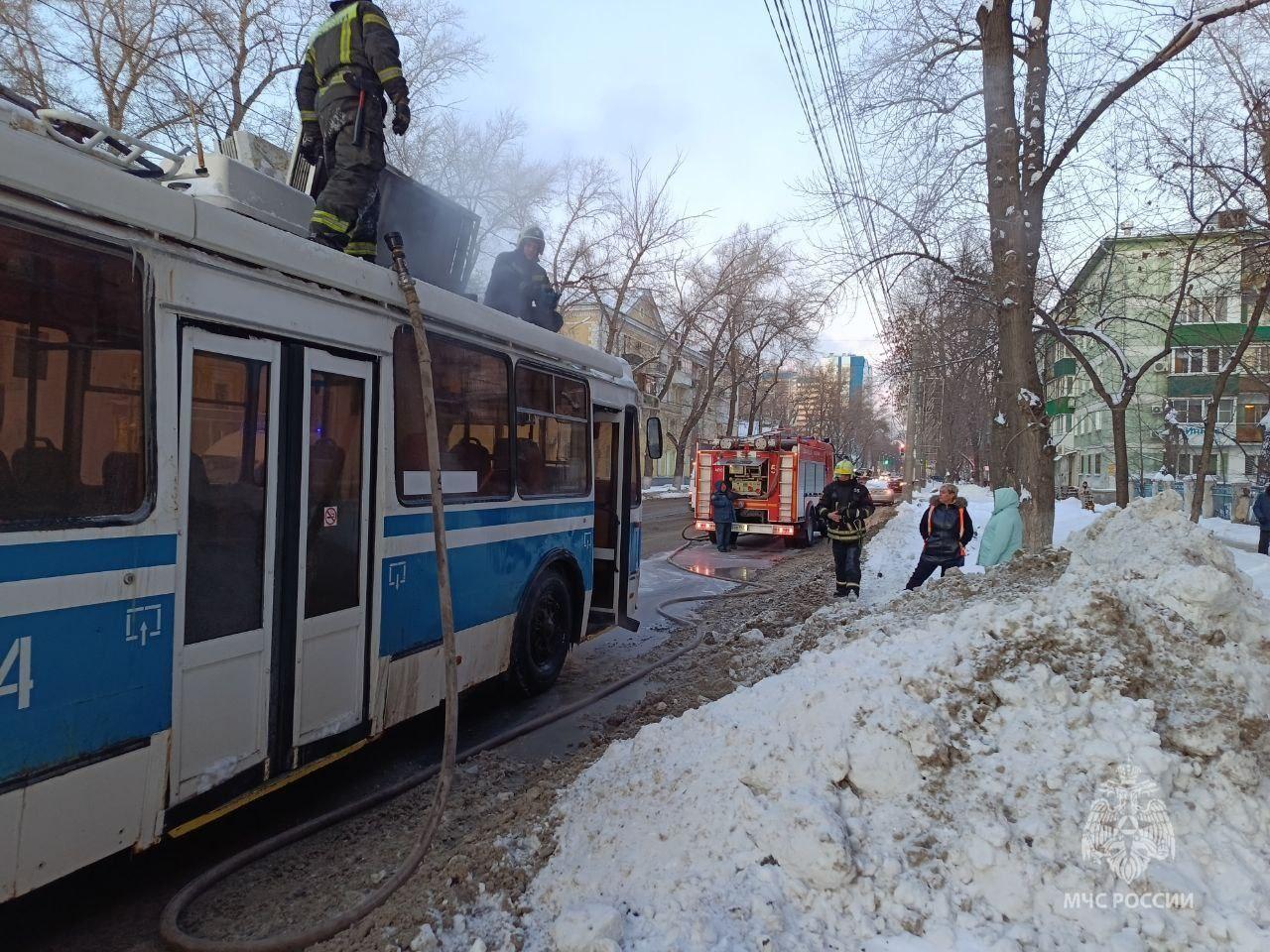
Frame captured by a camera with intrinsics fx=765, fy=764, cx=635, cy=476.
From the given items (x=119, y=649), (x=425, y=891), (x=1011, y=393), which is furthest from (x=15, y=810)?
(x=1011, y=393)

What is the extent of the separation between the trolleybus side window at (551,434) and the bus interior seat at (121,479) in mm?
2884

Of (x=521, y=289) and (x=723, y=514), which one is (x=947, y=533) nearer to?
(x=521, y=289)

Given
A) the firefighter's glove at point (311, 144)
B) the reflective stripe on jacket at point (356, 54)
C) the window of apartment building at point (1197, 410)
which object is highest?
the window of apartment building at point (1197, 410)

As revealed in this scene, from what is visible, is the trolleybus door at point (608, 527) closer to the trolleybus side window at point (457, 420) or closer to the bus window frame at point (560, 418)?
the bus window frame at point (560, 418)

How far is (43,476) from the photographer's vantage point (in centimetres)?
270

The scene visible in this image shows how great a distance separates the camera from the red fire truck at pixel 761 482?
18734 mm

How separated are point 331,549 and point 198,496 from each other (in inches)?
32.4

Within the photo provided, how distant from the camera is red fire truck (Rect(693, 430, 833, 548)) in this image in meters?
18.7

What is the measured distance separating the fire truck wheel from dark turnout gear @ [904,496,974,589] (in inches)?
192

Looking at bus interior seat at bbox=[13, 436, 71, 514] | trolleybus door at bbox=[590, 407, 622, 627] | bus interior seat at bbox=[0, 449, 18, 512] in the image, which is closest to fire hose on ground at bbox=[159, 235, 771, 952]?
bus interior seat at bbox=[13, 436, 71, 514]

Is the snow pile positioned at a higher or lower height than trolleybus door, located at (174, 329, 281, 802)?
lower

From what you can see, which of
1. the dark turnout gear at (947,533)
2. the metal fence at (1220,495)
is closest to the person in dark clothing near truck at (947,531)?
the dark turnout gear at (947,533)

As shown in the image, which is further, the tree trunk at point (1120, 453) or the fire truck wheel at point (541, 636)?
the tree trunk at point (1120, 453)

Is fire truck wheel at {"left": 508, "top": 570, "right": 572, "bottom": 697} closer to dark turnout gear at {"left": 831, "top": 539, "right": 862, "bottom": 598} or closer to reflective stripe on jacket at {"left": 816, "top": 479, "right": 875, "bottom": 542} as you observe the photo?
reflective stripe on jacket at {"left": 816, "top": 479, "right": 875, "bottom": 542}
